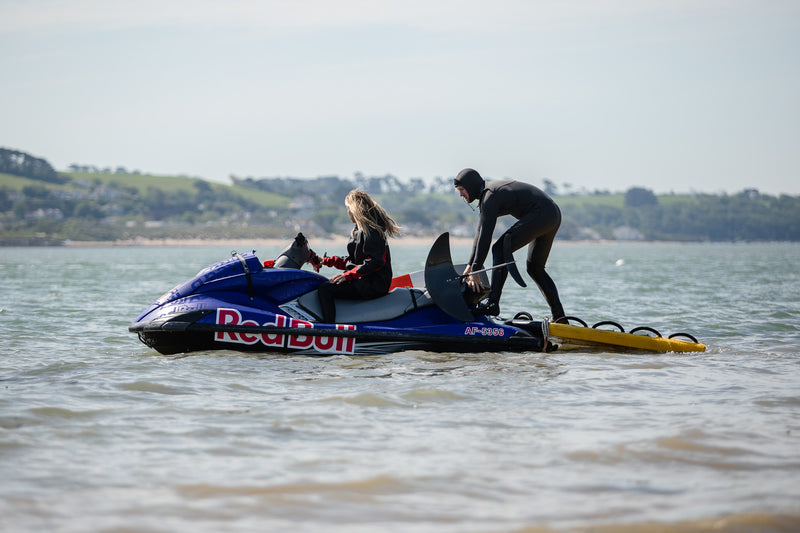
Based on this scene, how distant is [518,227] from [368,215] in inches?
69.9

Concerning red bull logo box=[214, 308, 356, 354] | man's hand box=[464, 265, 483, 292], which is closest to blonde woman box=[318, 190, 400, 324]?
red bull logo box=[214, 308, 356, 354]

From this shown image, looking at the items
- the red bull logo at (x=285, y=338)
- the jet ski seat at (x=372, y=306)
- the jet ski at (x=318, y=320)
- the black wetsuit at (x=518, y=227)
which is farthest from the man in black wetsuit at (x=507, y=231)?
the red bull logo at (x=285, y=338)

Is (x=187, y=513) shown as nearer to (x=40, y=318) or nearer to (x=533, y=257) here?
(x=533, y=257)

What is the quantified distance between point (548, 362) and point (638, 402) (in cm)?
210

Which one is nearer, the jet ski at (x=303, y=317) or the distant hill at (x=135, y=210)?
the jet ski at (x=303, y=317)

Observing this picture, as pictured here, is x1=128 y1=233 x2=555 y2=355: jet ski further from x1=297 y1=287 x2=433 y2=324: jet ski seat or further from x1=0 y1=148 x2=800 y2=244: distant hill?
x1=0 y1=148 x2=800 y2=244: distant hill

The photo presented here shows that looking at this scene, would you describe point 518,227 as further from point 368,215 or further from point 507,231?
point 368,215

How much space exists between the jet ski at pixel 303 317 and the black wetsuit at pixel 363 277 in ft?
0.32

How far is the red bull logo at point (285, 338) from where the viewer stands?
8.62m

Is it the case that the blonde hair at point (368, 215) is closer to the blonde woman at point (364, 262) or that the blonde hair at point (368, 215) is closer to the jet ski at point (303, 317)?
the blonde woman at point (364, 262)

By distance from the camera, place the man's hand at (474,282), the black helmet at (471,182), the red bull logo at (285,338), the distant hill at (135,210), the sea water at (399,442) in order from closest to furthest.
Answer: the sea water at (399,442), the red bull logo at (285,338), the man's hand at (474,282), the black helmet at (471,182), the distant hill at (135,210)

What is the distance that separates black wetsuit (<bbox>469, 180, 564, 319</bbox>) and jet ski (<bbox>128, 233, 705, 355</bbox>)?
0.32 metres

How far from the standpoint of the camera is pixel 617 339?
9375mm

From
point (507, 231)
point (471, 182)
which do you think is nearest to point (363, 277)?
point (471, 182)
